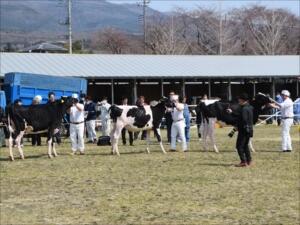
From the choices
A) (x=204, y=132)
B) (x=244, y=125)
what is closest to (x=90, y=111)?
(x=204, y=132)

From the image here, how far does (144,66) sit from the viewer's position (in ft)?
145

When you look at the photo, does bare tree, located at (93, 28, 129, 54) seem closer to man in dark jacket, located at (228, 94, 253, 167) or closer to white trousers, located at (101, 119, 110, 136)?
white trousers, located at (101, 119, 110, 136)

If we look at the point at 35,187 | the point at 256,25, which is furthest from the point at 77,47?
the point at 35,187

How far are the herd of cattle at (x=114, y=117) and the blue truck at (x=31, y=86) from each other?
8.17m

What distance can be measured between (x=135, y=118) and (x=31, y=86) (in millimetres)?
9760

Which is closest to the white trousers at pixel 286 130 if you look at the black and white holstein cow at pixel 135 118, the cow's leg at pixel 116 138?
the black and white holstein cow at pixel 135 118

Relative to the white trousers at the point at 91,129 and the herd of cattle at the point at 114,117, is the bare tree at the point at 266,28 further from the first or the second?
the herd of cattle at the point at 114,117

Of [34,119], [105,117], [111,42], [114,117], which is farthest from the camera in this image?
[111,42]

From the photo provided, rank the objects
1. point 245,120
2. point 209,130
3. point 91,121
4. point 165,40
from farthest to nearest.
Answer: point 165,40 → point 91,121 → point 209,130 → point 245,120

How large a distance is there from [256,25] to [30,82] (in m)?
70.6

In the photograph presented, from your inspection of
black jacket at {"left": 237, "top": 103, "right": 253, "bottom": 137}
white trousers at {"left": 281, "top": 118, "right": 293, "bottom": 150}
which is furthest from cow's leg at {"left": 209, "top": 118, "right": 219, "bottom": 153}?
black jacket at {"left": 237, "top": 103, "right": 253, "bottom": 137}

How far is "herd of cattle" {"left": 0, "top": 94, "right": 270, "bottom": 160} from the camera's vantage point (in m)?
18.7

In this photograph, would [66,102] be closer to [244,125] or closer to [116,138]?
[116,138]

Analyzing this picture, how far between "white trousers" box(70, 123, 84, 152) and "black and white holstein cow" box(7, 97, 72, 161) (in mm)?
833
